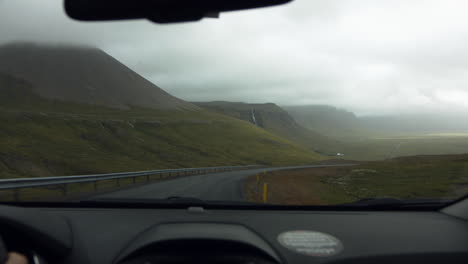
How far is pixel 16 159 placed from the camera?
1786 inches

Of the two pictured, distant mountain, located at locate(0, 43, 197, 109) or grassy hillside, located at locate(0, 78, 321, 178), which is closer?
grassy hillside, located at locate(0, 78, 321, 178)

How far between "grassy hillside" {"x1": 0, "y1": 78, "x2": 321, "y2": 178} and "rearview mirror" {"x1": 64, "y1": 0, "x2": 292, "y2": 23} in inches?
1498

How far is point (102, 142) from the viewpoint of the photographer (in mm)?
81188

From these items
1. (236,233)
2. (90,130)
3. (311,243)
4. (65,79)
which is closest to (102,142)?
(90,130)

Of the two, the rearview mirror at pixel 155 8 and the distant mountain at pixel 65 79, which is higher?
the distant mountain at pixel 65 79

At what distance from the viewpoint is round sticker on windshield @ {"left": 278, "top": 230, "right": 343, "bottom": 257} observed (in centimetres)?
348

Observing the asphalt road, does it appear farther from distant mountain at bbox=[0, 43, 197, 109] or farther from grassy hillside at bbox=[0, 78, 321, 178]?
distant mountain at bbox=[0, 43, 197, 109]

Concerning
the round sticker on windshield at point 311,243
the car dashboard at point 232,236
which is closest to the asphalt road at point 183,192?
the car dashboard at point 232,236

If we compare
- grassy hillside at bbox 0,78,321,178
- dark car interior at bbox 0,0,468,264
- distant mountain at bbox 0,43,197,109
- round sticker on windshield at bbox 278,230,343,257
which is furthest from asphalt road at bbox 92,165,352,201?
distant mountain at bbox 0,43,197,109

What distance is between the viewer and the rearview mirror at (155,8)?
1.97m

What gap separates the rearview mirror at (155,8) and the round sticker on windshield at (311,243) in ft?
7.44

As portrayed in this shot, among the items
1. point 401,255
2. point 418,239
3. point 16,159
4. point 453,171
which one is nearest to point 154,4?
point 401,255

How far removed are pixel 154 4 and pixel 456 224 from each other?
150 inches

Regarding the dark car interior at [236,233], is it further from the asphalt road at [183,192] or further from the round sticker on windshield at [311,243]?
the asphalt road at [183,192]
